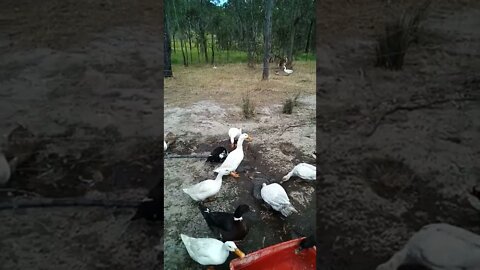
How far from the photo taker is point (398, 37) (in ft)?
5.19

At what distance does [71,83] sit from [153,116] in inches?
17.7

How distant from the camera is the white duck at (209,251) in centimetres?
136

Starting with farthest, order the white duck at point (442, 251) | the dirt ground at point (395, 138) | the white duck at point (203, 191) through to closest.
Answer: the white duck at point (203, 191) < the dirt ground at point (395, 138) < the white duck at point (442, 251)

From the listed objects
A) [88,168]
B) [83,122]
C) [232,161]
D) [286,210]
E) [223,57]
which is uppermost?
[223,57]

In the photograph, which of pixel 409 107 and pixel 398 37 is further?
pixel 409 107

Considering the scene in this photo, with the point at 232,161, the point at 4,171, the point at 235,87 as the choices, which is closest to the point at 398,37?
the point at 232,161

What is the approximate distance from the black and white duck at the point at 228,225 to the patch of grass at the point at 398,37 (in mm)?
1031

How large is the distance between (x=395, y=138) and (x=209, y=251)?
1.02 meters

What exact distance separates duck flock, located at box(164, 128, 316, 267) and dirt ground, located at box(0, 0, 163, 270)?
0.71 feet

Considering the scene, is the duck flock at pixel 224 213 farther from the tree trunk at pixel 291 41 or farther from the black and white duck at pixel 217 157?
the tree trunk at pixel 291 41

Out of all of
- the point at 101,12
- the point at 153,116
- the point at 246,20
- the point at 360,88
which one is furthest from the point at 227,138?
the point at 246,20

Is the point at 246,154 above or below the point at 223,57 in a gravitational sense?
below

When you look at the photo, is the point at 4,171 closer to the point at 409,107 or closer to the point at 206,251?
the point at 206,251

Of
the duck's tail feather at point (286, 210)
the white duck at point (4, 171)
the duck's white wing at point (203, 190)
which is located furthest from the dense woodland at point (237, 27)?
the white duck at point (4, 171)
